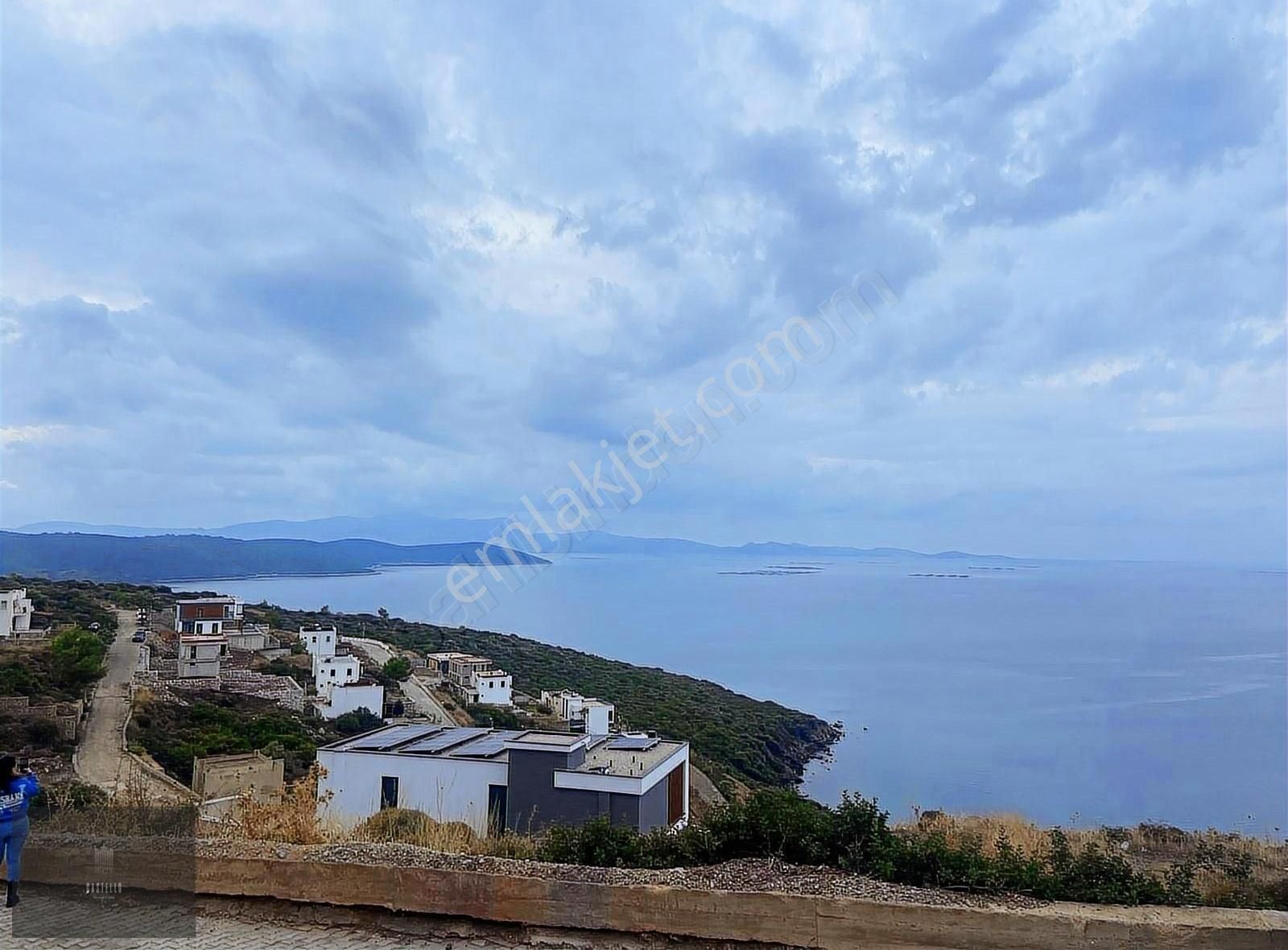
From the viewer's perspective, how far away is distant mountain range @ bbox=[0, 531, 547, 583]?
61.2 meters

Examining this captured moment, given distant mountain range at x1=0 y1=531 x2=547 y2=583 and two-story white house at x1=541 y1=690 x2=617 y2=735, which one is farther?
distant mountain range at x1=0 y1=531 x2=547 y2=583

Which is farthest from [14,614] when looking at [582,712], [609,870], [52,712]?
[609,870]

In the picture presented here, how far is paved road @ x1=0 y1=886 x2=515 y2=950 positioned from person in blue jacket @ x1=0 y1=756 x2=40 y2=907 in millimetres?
274

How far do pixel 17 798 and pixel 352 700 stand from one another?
2620 centimetres

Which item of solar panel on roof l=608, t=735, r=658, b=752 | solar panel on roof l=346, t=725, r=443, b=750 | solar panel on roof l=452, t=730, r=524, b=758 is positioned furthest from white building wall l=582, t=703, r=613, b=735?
solar panel on roof l=608, t=735, r=658, b=752

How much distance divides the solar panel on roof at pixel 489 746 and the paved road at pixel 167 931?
9.16m

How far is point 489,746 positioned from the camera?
46.7ft

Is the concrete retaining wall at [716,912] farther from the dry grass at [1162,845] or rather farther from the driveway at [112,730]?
the driveway at [112,730]

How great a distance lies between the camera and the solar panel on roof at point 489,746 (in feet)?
43.4

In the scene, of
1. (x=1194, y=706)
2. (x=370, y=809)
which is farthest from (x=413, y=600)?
(x=370, y=809)

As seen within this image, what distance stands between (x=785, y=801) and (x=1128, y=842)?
6.26m

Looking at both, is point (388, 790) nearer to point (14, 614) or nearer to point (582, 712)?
point (582, 712)

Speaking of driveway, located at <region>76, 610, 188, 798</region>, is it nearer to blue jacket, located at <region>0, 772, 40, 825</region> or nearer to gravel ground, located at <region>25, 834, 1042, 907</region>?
gravel ground, located at <region>25, 834, 1042, 907</region>

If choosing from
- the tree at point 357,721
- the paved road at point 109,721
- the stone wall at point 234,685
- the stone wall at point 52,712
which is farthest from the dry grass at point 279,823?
the stone wall at point 234,685
